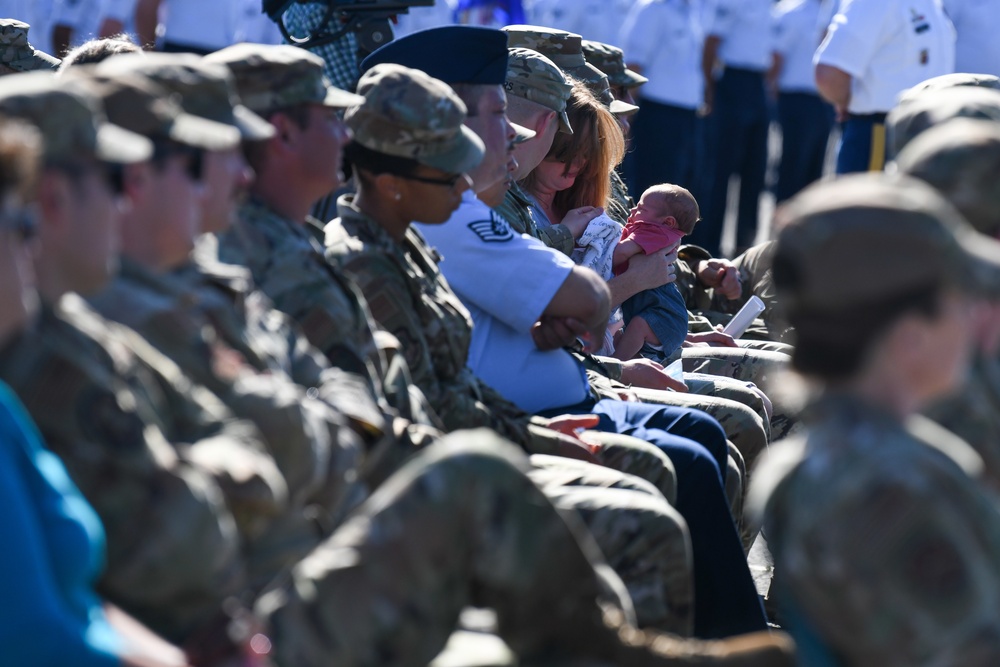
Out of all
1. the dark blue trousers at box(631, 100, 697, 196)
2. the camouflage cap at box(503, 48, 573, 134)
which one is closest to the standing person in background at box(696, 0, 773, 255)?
the dark blue trousers at box(631, 100, 697, 196)

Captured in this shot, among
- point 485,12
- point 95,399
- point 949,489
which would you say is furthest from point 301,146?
point 485,12

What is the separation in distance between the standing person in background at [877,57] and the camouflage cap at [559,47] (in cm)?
317

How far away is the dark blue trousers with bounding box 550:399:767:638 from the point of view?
3.95 metres

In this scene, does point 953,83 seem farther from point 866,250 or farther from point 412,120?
point 866,250

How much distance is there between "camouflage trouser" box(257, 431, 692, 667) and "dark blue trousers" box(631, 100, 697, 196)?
8.17 meters

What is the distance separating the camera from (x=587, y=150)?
541cm

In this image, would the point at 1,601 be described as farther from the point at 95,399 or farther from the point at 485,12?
the point at 485,12

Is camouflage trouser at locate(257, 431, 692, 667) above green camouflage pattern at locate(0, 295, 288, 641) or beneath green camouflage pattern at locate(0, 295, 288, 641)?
beneath

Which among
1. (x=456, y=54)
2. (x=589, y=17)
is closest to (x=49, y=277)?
(x=456, y=54)

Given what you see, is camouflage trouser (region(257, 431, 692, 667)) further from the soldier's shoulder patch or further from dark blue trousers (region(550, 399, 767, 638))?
the soldier's shoulder patch

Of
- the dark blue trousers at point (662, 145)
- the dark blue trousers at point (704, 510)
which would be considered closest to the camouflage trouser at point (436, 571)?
→ the dark blue trousers at point (704, 510)

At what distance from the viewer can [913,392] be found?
223 cm

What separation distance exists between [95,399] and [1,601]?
31cm

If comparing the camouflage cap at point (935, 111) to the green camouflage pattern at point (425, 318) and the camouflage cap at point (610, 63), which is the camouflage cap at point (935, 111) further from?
the camouflage cap at point (610, 63)
